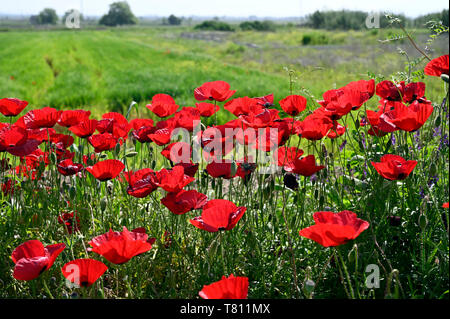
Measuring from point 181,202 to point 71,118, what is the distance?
73 cm

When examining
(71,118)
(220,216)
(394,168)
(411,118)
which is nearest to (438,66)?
(411,118)

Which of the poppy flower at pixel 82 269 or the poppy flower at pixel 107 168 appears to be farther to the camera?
the poppy flower at pixel 107 168

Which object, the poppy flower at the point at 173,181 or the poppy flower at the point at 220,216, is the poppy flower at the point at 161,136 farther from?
the poppy flower at the point at 220,216

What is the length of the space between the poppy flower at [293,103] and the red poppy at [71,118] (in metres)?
0.76

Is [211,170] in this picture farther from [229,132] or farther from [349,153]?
[349,153]

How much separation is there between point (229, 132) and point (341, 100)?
399mm

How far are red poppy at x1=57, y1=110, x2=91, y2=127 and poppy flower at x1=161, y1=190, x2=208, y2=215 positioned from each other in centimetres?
64

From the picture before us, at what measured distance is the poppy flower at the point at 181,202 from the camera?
4.29 ft

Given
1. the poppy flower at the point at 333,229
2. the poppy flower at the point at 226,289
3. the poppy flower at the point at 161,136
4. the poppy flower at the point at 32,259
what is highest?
the poppy flower at the point at 161,136

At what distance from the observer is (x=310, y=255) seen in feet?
5.40

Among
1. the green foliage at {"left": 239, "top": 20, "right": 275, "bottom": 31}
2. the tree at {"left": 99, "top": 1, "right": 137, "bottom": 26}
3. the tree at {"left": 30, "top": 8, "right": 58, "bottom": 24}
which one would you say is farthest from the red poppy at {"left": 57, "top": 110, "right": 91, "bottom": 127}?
the tree at {"left": 30, "top": 8, "right": 58, "bottom": 24}

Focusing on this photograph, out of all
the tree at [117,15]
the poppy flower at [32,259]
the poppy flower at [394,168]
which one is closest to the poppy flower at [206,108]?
the poppy flower at [394,168]
